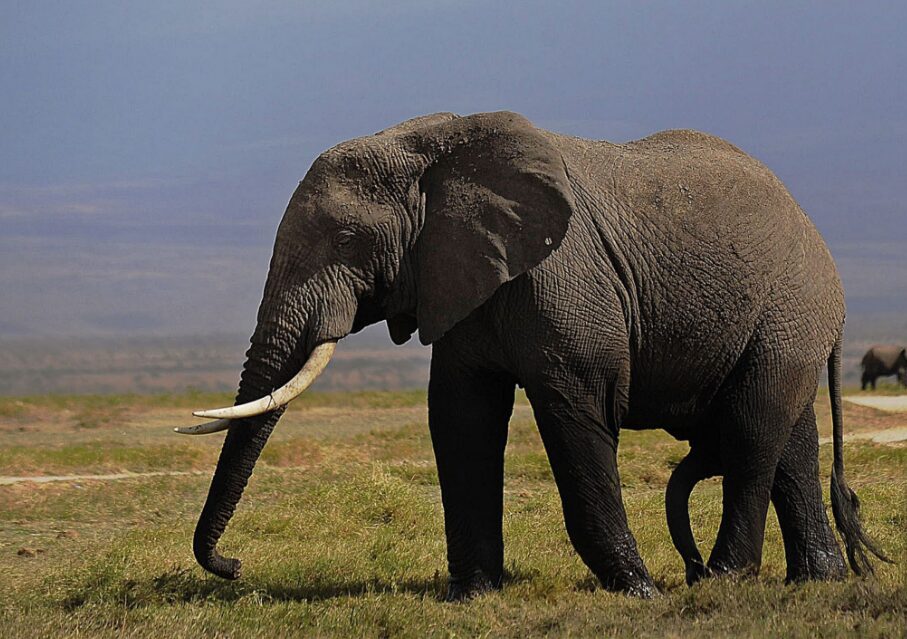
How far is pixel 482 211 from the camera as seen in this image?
845cm

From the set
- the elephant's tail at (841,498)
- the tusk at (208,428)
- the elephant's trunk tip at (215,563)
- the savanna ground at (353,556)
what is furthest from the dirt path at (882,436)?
the tusk at (208,428)

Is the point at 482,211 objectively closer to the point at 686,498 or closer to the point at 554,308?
the point at 554,308

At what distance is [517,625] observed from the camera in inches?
321

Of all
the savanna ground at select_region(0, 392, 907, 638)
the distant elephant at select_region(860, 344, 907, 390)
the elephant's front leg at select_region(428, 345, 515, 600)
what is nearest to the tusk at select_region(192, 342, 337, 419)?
the elephant's front leg at select_region(428, 345, 515, 600)

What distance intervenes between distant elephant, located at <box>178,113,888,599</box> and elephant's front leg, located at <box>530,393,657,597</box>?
1 centimetres

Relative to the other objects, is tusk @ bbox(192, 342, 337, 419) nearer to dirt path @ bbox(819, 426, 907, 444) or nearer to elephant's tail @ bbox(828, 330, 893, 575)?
elephant's tail @ bbox(828, 330, 893, 575)

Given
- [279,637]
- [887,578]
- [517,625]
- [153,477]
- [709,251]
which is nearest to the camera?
[279,637]

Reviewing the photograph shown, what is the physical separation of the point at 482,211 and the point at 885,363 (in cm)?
4850

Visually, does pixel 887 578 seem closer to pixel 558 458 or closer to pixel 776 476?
pixel 776 476

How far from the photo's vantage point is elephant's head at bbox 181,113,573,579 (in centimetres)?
833

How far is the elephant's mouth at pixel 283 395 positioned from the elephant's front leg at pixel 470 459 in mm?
857

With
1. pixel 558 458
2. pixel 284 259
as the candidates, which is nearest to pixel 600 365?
pixel 558 458

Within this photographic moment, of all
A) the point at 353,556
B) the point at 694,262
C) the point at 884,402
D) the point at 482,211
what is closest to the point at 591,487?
the point at 694,262

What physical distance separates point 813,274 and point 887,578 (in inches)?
93.0
